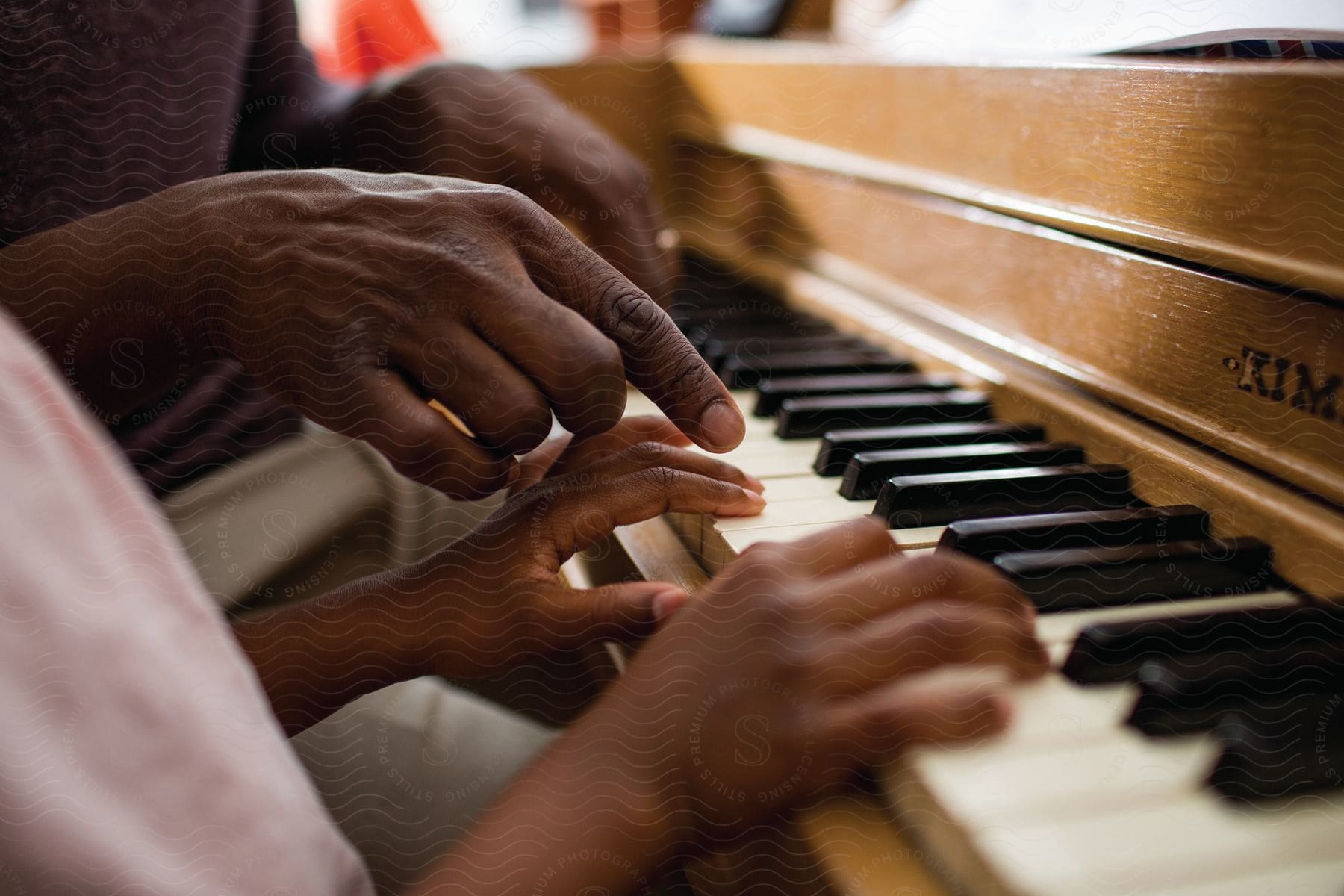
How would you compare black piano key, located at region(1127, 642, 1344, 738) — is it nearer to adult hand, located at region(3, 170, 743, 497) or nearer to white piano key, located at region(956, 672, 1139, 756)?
white piano key, located at region(956, 672, 1139, 756)

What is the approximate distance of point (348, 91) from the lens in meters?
0.90

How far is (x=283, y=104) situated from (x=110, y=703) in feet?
2.56

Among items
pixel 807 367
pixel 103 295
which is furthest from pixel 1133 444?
pixel 103 295

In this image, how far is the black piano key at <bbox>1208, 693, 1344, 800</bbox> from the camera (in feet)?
1.07

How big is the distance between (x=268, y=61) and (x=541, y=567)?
734 mm

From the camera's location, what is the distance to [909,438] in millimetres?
573

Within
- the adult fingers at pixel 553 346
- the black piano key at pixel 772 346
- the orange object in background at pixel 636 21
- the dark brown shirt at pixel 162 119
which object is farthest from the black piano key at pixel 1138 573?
the orange object in background at pixel 636 21

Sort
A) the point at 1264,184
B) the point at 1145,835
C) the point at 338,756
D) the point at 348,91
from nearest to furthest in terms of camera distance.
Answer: the point at 1145,835 < the point at 1264,184 < the point at 338,756 < the point at 348,91

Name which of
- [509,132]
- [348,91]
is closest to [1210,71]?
[509,132]

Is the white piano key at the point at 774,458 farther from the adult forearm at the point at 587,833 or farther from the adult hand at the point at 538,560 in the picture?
the adult forearm at the point at 587,833

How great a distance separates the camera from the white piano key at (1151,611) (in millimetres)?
407

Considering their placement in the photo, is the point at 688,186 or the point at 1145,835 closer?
the point at 1145,835

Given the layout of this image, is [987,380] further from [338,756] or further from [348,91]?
[348,91]

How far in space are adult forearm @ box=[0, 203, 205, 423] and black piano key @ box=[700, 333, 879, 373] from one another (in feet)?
1.28
